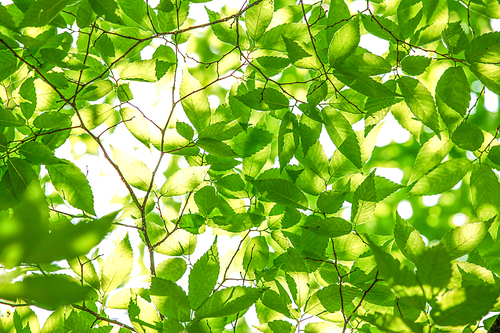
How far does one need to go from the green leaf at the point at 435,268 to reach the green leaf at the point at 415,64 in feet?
2.45

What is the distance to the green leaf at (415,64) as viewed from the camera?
110 cm

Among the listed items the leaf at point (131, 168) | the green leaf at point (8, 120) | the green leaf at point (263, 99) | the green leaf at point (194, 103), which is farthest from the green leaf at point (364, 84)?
the green leaf at point (8, 120)

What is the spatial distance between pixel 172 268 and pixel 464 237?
33.3 inches

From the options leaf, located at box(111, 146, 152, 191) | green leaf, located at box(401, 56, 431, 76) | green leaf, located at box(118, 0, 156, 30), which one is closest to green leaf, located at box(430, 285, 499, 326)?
green leaf, located at box(401, 56, 431, 76)

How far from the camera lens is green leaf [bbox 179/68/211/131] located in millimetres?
1155

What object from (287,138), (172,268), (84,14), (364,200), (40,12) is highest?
(84,14)

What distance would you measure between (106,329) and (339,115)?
901 mm

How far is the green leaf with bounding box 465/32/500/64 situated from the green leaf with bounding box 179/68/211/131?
30.1 inches

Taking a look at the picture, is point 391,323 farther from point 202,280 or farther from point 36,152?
point 36,152

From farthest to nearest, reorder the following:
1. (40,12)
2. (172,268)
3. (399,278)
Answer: (172,268)
(40,12)
(399,278)

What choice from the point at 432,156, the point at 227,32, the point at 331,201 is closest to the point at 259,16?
the point at 227,32

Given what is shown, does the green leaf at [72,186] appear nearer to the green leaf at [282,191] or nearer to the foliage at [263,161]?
the foliage at [263,161]

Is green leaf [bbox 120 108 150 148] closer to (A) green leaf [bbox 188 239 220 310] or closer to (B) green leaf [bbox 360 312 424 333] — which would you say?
(A) green leaf [bbox 188 239 220 310]

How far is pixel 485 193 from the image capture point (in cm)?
114
